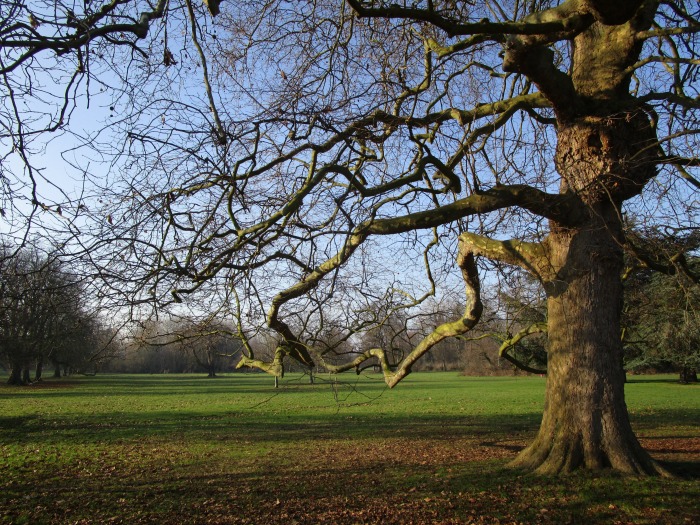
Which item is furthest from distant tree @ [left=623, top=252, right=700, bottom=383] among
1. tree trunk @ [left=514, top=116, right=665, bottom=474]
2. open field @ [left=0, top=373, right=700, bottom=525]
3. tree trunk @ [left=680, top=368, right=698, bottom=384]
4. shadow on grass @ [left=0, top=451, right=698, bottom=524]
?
shadow on grass @ [left=0, top=451, right=698, bottom=524]

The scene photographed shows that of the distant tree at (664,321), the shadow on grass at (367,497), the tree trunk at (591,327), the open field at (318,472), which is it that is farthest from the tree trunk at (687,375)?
the tree trunk at (591,327)

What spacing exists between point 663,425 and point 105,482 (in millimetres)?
13998

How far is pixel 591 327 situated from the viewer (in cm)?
687

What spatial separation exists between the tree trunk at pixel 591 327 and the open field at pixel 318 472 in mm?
432

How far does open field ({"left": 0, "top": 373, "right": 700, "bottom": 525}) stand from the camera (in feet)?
19.8

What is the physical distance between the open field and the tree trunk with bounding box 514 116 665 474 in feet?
1.42

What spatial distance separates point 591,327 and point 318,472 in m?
5.02

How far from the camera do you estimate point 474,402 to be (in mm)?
22734

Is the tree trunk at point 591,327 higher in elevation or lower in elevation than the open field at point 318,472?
higher

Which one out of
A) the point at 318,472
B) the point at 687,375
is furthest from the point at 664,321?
the point at 687,375

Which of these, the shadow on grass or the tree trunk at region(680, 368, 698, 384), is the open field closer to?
the shadow on grass

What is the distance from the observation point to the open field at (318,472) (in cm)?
604

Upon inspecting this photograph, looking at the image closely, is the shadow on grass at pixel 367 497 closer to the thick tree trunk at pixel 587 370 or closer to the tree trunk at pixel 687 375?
the thick tree trunk at pixel 587 370

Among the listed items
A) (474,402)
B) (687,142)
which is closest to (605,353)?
(687,142)
